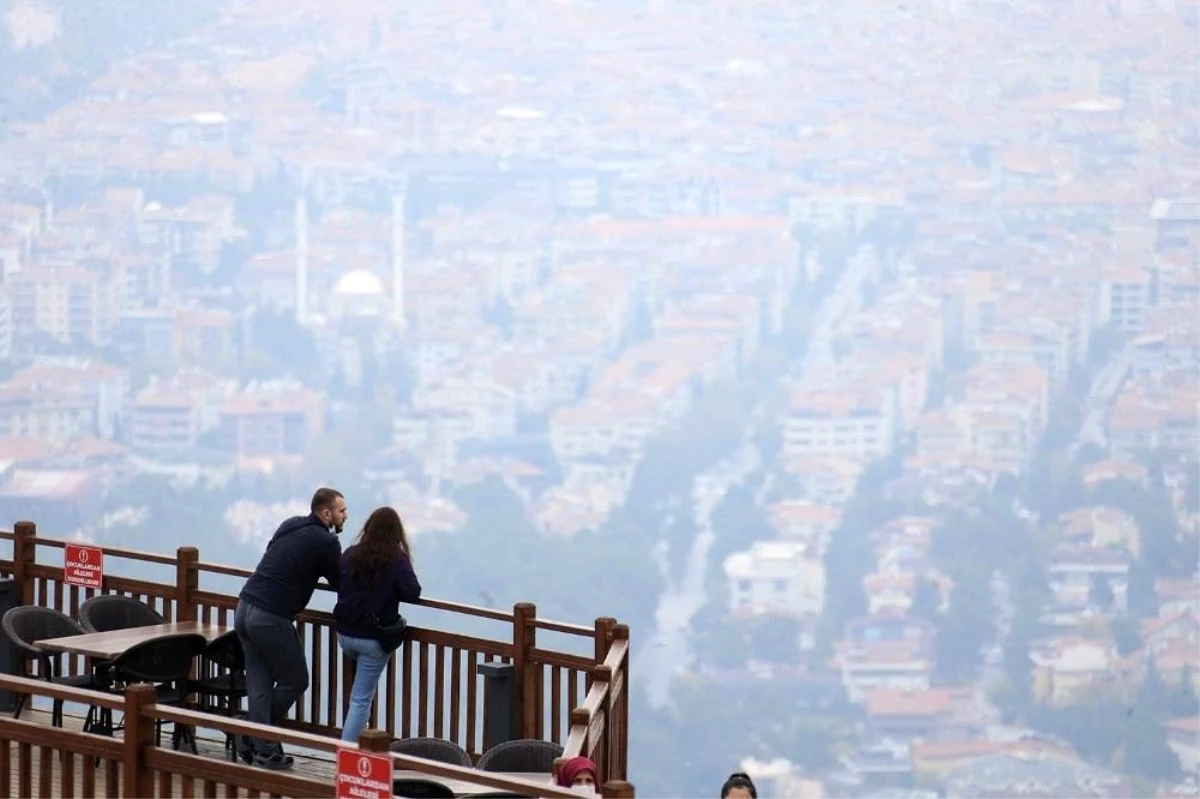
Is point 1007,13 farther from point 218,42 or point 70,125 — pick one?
point 70,125

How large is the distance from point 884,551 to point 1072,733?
435 inches

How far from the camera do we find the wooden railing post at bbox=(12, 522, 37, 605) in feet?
25.4

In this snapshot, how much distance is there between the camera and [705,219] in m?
79.9

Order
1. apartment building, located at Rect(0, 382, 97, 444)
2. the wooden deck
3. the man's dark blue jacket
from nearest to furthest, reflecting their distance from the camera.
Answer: the wooden deck < the man's dark blue jacket < apartment building, located at Rect(0, 382, 97, 444)

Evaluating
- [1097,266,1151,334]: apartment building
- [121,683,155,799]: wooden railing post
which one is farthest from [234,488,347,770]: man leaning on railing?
[1097,266,1151,334]: apartment building

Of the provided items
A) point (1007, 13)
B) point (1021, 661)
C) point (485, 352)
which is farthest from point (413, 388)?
point (1007, 13)

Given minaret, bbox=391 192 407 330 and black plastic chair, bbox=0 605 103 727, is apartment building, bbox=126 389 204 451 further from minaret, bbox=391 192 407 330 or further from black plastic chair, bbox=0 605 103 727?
black plastic chair, bbox=0 605 103 727

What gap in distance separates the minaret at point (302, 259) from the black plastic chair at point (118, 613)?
224 ft

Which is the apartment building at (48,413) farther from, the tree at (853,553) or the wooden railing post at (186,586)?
the wooden railing post at (186,586)

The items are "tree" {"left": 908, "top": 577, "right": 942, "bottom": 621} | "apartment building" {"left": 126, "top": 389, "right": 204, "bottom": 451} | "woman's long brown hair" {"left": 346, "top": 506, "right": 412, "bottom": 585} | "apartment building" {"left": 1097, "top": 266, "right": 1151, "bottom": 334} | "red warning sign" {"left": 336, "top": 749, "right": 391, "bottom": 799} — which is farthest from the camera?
"apartment building" {"left": 1097, "top": 266, "right": 1151, "bottom": 334}

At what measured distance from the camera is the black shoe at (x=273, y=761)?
6.61 metres

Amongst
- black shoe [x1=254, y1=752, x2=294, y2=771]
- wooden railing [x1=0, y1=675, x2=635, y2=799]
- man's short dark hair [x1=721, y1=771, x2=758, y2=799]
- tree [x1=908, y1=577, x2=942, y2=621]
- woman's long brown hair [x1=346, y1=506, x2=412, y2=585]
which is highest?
woman's long brown hair [x1=346, y1=506, x2=412, y2=585]

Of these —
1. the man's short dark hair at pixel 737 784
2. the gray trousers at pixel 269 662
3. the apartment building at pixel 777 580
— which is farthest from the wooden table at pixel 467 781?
the apartment building at pixel 777 580

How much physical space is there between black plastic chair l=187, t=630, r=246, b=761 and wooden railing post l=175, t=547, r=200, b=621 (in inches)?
16.2
